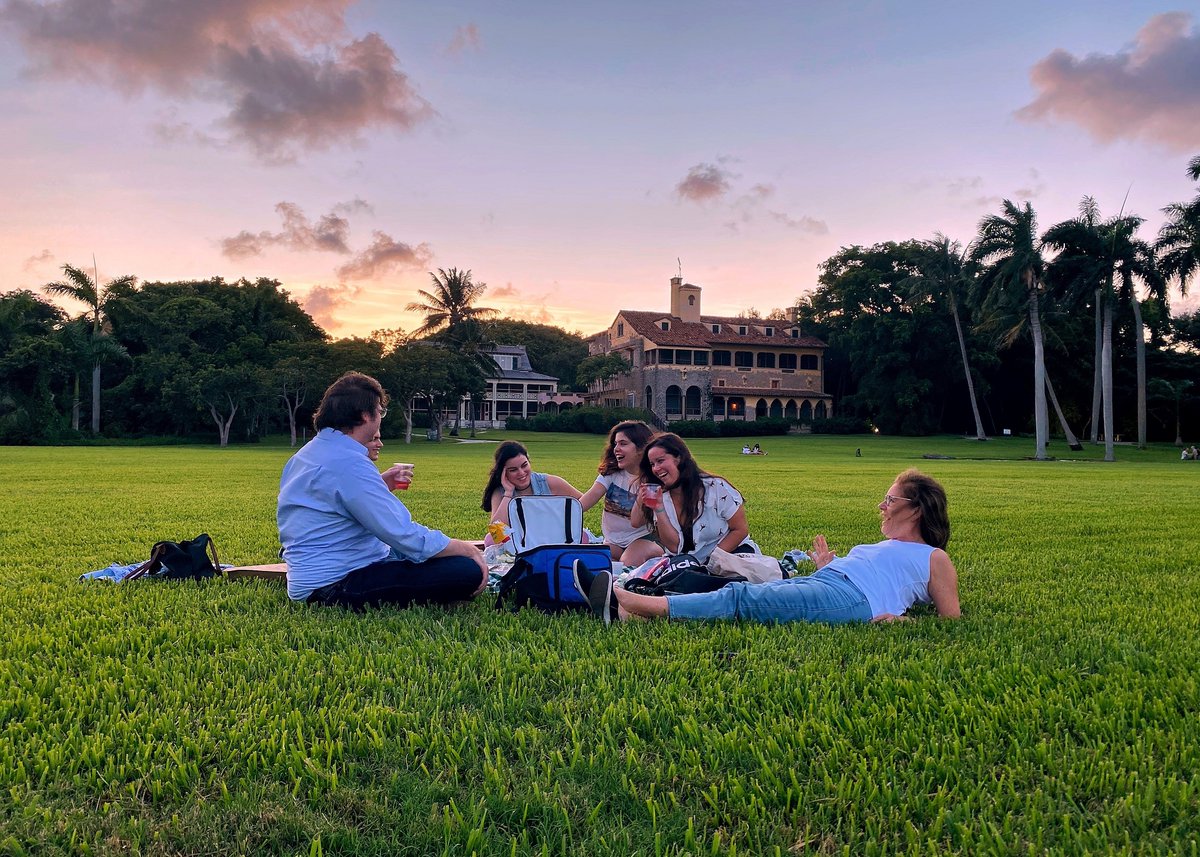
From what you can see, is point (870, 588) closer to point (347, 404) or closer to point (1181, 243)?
point (347, 404)

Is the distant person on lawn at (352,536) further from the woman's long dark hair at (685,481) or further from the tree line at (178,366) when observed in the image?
the tree line at (178,366)

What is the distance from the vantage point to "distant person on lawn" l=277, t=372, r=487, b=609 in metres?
4.59

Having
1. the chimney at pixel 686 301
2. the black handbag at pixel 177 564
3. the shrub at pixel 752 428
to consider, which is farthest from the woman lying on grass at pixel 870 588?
the chimney at pixel 686 301

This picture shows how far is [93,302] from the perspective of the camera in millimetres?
44750

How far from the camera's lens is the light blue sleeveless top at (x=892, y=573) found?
182 inches

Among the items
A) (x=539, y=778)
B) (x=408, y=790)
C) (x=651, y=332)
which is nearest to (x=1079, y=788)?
(x=539, y=778)

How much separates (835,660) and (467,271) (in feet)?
180

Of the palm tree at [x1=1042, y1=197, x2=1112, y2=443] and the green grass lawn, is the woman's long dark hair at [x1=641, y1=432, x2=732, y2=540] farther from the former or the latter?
the palm tree at [x1=1042, y1=197, x2=1112, y2=443]

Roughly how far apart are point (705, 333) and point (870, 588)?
61.4 meters

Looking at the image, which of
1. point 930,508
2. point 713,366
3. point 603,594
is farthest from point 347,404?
point 713,366

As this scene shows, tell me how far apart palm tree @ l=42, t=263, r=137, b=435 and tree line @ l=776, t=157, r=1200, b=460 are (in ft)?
152

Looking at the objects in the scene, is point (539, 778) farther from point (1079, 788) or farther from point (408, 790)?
point (1079, 788)

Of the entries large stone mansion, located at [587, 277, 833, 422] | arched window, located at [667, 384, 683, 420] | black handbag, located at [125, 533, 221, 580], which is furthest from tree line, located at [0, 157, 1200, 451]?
black handbag, located at [125, 533, 221, 580]

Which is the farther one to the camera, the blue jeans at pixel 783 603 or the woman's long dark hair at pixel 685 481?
the woman's long dark hair at pixel 685 481
